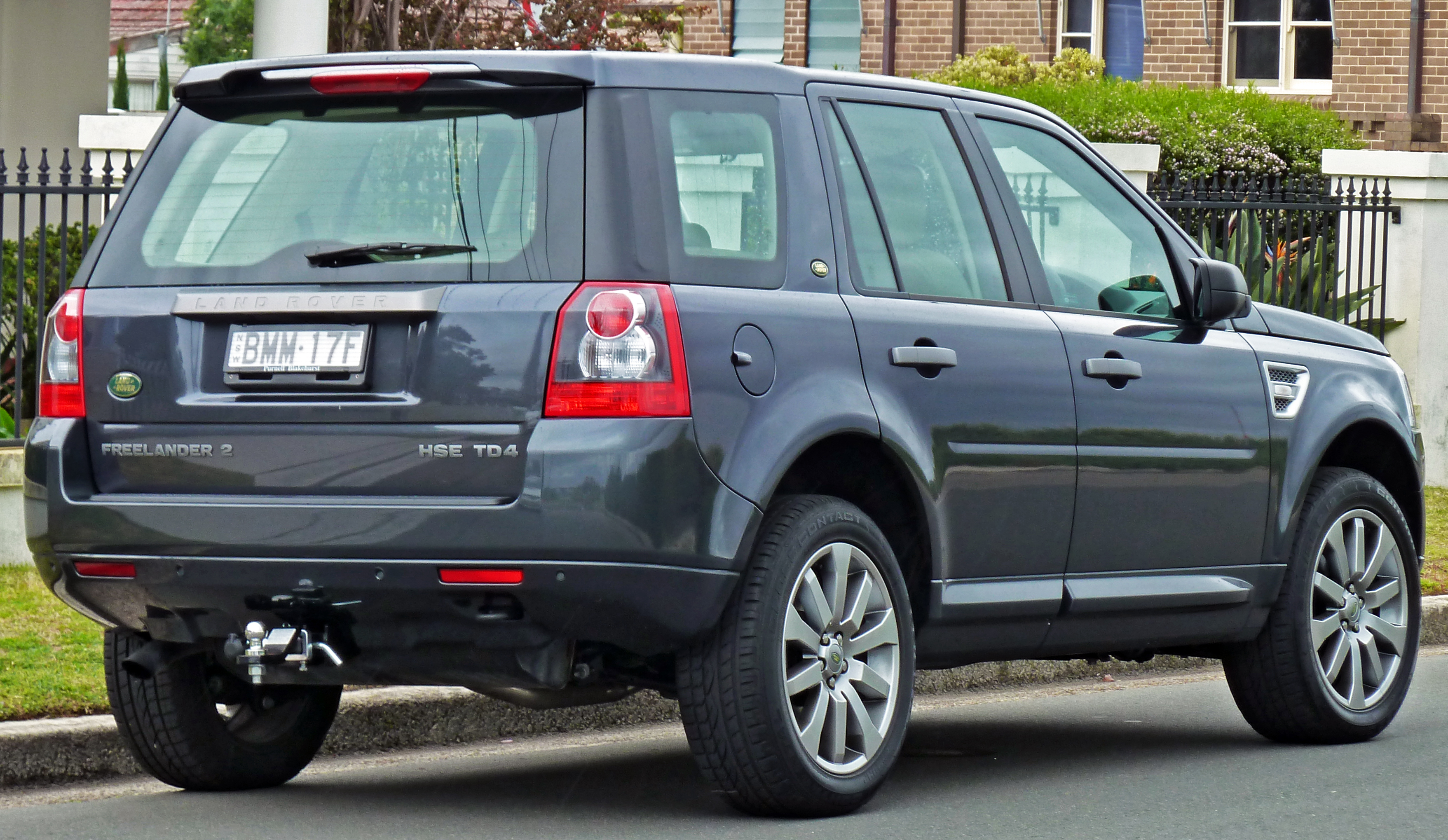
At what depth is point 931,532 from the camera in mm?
5672

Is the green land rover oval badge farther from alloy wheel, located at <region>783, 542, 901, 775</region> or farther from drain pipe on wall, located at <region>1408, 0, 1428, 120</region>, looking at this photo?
drain pipe on wall, located at <region>1408, 0, 1428, 120</region>

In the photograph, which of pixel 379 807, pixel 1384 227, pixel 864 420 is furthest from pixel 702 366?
pixel 1384 227

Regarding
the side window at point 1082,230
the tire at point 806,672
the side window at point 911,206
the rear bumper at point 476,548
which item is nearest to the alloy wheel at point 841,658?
the tire at point 806,672

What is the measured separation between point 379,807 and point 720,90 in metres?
2.00

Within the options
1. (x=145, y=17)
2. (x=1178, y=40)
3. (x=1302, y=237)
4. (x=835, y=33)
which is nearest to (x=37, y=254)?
(x=1302, y=237)

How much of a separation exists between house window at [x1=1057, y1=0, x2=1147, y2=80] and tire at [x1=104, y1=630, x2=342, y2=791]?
23.0m

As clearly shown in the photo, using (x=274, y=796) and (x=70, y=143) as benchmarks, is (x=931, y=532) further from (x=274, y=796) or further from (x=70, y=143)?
(x=70, y=143)

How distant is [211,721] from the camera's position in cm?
588

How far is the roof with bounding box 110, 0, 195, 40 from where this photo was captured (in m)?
73.1

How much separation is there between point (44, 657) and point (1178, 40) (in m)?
22.5

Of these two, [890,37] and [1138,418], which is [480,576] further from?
[890,37]

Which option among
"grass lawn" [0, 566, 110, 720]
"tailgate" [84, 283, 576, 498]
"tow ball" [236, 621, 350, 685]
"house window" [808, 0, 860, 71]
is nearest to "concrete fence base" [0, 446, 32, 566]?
"grass lawn" [0, 566, 110, 720]

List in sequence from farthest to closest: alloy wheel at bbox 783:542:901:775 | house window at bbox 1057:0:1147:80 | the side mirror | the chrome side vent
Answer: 1. house window at bbox 1057:0:1147:80
2. the chrome side vent
3. the side mirror
4. alloy wheel at bbox 783:542:901:775

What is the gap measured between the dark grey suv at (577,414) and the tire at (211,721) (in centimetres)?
1
